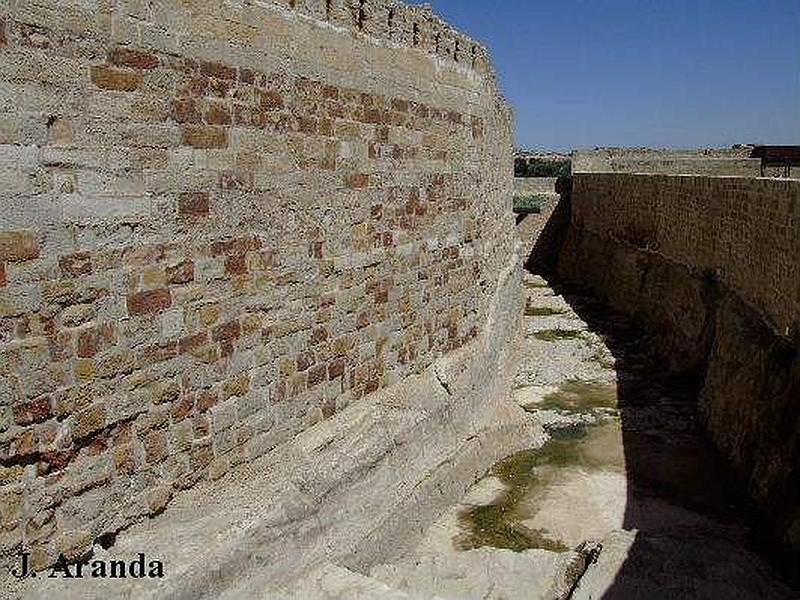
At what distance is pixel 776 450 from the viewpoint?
23.2ft

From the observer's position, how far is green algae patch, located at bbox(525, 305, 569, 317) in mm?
16969

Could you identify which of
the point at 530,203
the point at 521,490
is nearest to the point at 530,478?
the point at 521,490

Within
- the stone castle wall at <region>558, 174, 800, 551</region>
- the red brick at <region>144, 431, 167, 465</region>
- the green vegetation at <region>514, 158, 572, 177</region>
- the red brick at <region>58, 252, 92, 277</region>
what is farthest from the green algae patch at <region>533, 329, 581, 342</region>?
the green vegetation at <region>514, 158, 572, 177</region>

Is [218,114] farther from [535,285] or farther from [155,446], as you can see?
[535,285]

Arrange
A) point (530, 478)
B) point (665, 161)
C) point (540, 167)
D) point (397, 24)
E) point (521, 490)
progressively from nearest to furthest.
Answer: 1. point (397, 24)
2. point (521, 490)
3. point (530, 478)
4. point (665, 161)
5. point (540, 167)

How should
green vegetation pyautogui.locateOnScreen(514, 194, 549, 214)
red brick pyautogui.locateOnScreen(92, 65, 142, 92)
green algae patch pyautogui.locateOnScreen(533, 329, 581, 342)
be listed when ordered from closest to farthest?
red brick pyautogui.locateOnScreen(92, 65, 142, 92) < green algae patch pyautogui.locateOnScreen(533, 329, 581, 342) < green vegetation pyautogui.locateOnScreen(514, 194, 549, 214)

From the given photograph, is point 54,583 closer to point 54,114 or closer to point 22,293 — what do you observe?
point 22,293

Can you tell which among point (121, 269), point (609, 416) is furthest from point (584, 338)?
point (121, 269)

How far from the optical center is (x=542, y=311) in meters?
17.3

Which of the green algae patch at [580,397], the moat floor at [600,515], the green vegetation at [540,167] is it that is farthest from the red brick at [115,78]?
the green vegetation at [540,167]

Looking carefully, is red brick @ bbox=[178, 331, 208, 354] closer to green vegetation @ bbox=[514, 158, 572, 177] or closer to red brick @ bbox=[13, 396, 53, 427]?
red brick @ bbox=[13, 396, 53, 427]

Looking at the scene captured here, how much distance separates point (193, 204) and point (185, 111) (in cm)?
48

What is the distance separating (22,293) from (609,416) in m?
8.09

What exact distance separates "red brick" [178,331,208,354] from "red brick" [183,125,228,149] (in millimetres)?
1025
